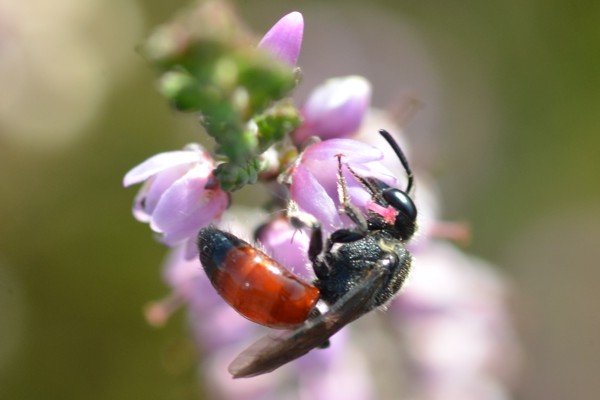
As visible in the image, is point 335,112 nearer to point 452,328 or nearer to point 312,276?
point 312,276

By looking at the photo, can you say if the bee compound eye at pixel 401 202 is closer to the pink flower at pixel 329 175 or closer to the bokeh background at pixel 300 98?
the pink flower at pixel 329 175

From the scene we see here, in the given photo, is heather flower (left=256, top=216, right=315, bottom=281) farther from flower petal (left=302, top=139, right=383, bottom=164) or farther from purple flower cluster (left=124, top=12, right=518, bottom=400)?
flower petal (left=302, top=139, right=383, bottom=164)

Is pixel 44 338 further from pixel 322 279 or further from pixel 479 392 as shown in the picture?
pixel 322 279

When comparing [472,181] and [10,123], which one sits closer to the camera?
[10,123]

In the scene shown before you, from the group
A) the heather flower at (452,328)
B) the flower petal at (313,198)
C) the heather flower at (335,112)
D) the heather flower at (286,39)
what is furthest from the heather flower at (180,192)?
the heather flower at (452,328)

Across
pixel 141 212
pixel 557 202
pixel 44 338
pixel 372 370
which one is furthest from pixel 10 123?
pixel 557 202
